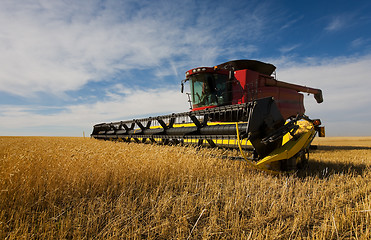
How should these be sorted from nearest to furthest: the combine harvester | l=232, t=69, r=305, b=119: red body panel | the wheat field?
the wheat field → the combine harvester → l=232, t=69, r=305, b=119: red body panel

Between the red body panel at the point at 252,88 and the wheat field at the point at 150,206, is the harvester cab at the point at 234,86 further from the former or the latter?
the wheat field at the point at 150,206

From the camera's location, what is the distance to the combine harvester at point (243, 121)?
3.05 metres

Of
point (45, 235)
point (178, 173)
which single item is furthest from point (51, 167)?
point (178, 173)

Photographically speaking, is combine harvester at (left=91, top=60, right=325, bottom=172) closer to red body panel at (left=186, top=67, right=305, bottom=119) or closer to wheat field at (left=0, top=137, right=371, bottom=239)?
red body panel at (left=186, top=67, right=305, bottom=119)

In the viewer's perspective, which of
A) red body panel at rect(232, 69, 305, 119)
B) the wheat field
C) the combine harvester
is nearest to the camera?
the wheat field

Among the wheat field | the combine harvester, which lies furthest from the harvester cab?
the wheat field

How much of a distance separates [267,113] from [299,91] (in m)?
6.18

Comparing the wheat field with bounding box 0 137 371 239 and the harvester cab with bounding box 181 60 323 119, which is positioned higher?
the harvester cab with bounding box 181 60 323 119

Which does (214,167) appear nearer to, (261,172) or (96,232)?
(261,172)

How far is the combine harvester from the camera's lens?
3047 millimetres

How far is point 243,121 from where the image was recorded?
334cm

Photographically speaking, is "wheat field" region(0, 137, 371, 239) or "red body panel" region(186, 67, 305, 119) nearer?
"wheat field" region(0, 137, 371, 239)

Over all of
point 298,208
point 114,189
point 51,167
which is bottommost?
point 298,208

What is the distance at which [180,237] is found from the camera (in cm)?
149
